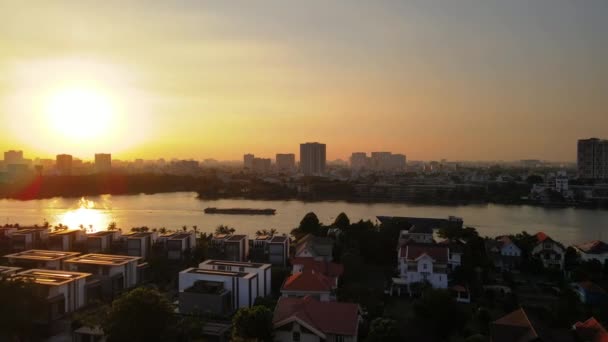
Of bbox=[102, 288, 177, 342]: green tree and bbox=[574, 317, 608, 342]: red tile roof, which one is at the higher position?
bbox=[102, 288, 177, 342]: green tree

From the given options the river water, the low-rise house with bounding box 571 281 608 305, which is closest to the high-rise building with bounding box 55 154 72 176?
the river water

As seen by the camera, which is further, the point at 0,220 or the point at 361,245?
the point at 0,220

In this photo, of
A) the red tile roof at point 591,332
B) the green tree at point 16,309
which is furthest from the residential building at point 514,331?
the green tree at point 16,309

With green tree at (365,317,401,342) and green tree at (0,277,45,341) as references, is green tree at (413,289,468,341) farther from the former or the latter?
green tree at (0,277,45,341)

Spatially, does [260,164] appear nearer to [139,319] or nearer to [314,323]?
[314,323]

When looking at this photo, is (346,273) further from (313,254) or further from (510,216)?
(510,216)

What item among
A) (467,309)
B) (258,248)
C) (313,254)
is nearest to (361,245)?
(313,254)
